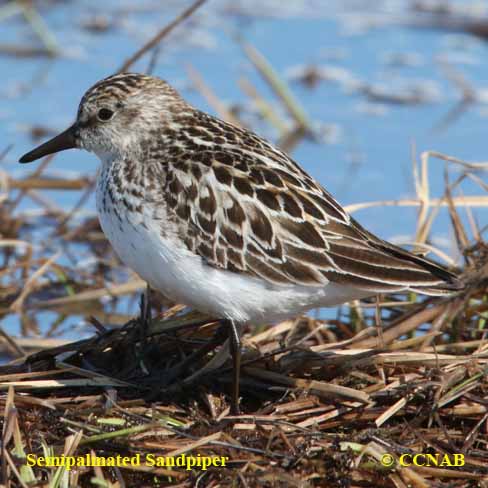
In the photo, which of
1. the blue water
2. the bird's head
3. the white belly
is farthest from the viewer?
the blue water

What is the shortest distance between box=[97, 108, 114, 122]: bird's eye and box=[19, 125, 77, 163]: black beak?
0.68 feet

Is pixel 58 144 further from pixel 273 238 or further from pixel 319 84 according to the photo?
pixel 319 84

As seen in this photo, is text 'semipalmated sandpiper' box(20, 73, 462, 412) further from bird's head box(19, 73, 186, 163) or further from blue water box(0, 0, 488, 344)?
blue water box(0, 0, 488, 344)

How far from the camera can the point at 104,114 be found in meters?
5.79

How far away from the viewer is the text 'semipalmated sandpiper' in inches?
204

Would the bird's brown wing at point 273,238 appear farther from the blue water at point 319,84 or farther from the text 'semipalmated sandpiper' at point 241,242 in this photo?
the blue water at point 319,84

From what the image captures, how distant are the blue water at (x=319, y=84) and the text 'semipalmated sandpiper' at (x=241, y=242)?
2937 millimetres

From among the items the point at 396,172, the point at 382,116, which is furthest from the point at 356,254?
the point at 382,116

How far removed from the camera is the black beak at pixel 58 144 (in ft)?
19.6

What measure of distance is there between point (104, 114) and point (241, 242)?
110 cm

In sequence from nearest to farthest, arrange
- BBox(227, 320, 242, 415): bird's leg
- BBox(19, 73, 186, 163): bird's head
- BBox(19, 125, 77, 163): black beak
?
BBox(227, 320, 242, 415): bird's leg
BBox(19, 73, 186, 163): bird's head
BBox(19, 125, 77, 163): black beak
